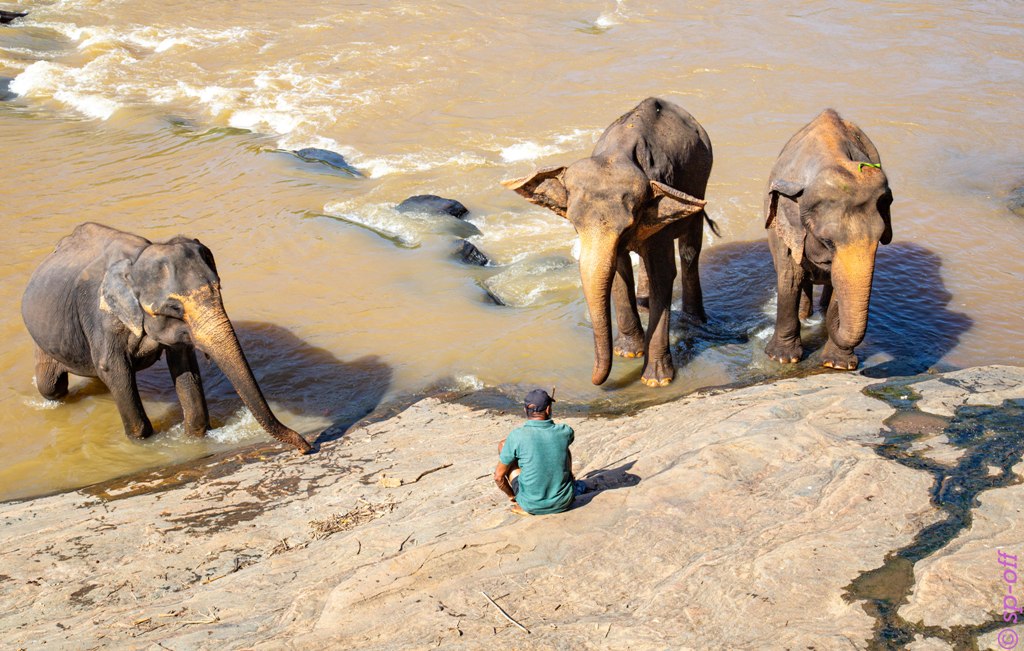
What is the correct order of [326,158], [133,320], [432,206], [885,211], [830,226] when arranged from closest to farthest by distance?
[133,320] → [830,226] → [885,211] → [432,206] → [326,158]

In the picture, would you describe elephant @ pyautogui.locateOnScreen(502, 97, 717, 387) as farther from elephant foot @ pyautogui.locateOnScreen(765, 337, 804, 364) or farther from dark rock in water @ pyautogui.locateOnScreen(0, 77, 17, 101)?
dark rock in water @ pyautogui.locateOnScreen(0, 77, 17, 101)

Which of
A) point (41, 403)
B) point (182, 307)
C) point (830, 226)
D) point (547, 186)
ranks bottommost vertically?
point (41, 403)

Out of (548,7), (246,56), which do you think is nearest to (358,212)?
(246,56)

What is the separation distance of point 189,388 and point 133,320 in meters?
0.75

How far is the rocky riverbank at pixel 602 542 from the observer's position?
417 centimetres

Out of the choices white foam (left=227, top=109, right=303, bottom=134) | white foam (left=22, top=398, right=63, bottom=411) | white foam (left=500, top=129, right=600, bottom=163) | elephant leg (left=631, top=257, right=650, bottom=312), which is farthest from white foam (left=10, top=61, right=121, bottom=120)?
elephant leg (left=631, top=257, right=650, bottom=312)

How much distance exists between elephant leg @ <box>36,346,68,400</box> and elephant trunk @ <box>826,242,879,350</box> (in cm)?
678

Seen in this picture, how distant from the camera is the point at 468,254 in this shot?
36.7 feet

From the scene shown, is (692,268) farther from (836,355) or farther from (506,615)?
(506,615)

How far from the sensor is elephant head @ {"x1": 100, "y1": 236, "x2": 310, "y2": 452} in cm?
681

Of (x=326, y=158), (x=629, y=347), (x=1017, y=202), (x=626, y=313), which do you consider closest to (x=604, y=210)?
(x=626, y=313)

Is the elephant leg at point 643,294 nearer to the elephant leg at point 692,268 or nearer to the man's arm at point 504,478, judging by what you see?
the elephant leg at point 692,268

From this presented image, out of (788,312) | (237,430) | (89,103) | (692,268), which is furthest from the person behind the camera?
(89,103)

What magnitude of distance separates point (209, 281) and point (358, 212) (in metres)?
5.76
